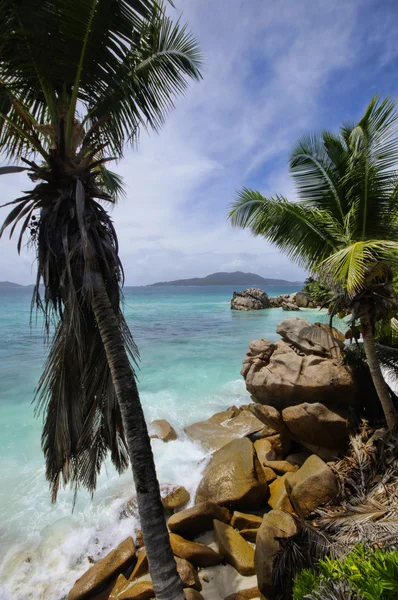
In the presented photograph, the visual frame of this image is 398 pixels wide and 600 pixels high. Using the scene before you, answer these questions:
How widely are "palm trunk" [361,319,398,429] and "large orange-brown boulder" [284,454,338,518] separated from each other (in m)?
1.54

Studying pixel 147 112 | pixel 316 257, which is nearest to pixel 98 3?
pixel 147 112

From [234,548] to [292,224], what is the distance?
6.25m

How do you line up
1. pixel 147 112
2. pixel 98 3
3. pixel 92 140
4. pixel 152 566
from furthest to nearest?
pixel 147 112, pixel 92 140, pixel 98 3, pixel 152 566

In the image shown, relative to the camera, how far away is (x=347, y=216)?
20.4 ft

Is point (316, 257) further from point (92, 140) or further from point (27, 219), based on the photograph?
point (27, 219)

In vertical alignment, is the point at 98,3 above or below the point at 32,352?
above

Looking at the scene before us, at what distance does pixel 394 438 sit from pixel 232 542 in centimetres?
328

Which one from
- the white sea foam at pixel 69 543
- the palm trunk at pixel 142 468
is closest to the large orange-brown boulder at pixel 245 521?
the white sea foam at pixel 69 543

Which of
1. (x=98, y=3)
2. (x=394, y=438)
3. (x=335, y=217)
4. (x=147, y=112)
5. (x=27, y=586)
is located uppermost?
(x=98, y=3)

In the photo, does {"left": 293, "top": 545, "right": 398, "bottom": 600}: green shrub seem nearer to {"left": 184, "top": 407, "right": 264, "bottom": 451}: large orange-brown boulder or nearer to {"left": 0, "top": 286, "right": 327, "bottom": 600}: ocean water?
{"left": 0, "top": 286, "right": 327, "bottom": 600}: ocean water

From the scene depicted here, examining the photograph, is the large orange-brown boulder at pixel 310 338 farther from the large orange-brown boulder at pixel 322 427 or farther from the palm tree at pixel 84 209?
the palm tree at pixel 84 209

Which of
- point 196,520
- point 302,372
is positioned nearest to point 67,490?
point 196,520

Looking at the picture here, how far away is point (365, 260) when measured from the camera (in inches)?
209

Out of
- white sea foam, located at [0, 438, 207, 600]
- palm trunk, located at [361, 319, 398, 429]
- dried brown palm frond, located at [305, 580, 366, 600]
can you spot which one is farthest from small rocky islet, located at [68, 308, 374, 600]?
dried brown palm frond, located at [305, 580, 366, 600]
